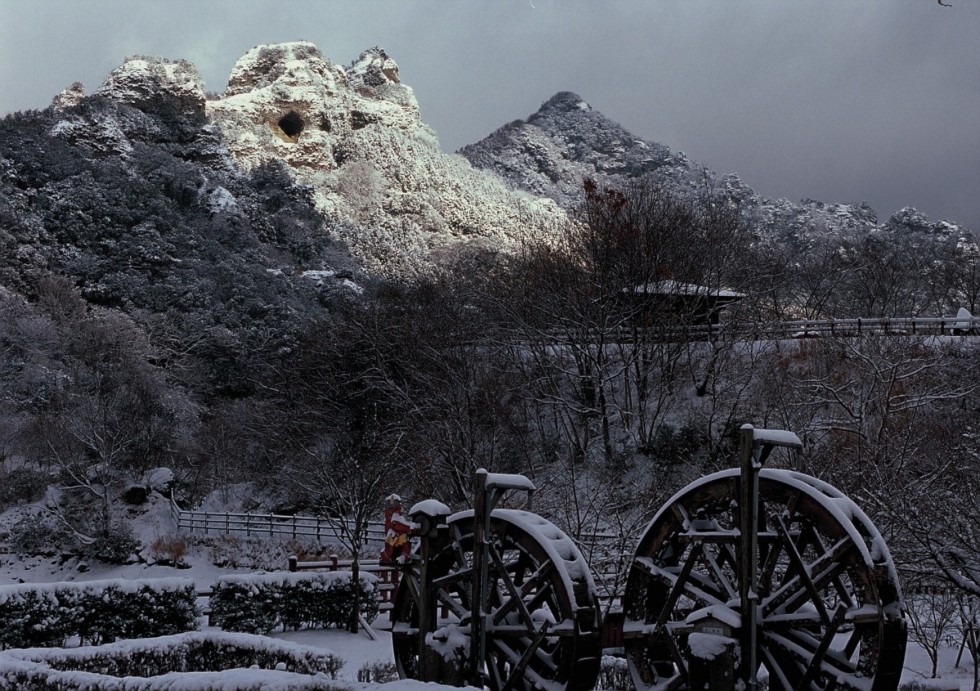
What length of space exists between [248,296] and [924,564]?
123 feet

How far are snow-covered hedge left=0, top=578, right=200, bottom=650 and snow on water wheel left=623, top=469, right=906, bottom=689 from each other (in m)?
10.6

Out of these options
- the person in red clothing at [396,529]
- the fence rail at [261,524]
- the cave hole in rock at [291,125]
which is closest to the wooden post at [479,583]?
the person in red clothing at [396,529]

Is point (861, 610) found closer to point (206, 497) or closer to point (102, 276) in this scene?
point (206, 497)

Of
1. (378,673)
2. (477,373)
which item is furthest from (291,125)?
(378,673)

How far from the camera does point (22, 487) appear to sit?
1048 inches

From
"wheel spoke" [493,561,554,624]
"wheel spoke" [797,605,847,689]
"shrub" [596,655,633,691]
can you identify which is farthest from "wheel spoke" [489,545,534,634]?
"shrub" [596,655,633,691]

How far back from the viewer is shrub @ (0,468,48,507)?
2639cm

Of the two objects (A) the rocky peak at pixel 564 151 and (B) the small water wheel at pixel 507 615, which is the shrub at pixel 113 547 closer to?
(B) the small water wheel at pixel 507 615

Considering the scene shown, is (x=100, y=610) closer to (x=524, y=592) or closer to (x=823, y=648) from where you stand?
(x=524, y=592)

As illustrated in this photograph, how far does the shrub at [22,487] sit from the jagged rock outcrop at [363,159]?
32.6 meters

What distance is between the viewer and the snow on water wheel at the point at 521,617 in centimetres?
775

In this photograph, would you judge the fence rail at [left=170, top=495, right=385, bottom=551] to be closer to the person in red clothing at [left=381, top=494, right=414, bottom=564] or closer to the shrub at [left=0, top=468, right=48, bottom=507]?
the shrub at [left=0, top=468, right=48, bottom=507]

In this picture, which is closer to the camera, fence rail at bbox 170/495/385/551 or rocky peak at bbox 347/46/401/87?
fence rail at bbox 170/495/385/551

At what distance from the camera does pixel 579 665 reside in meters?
7.62
